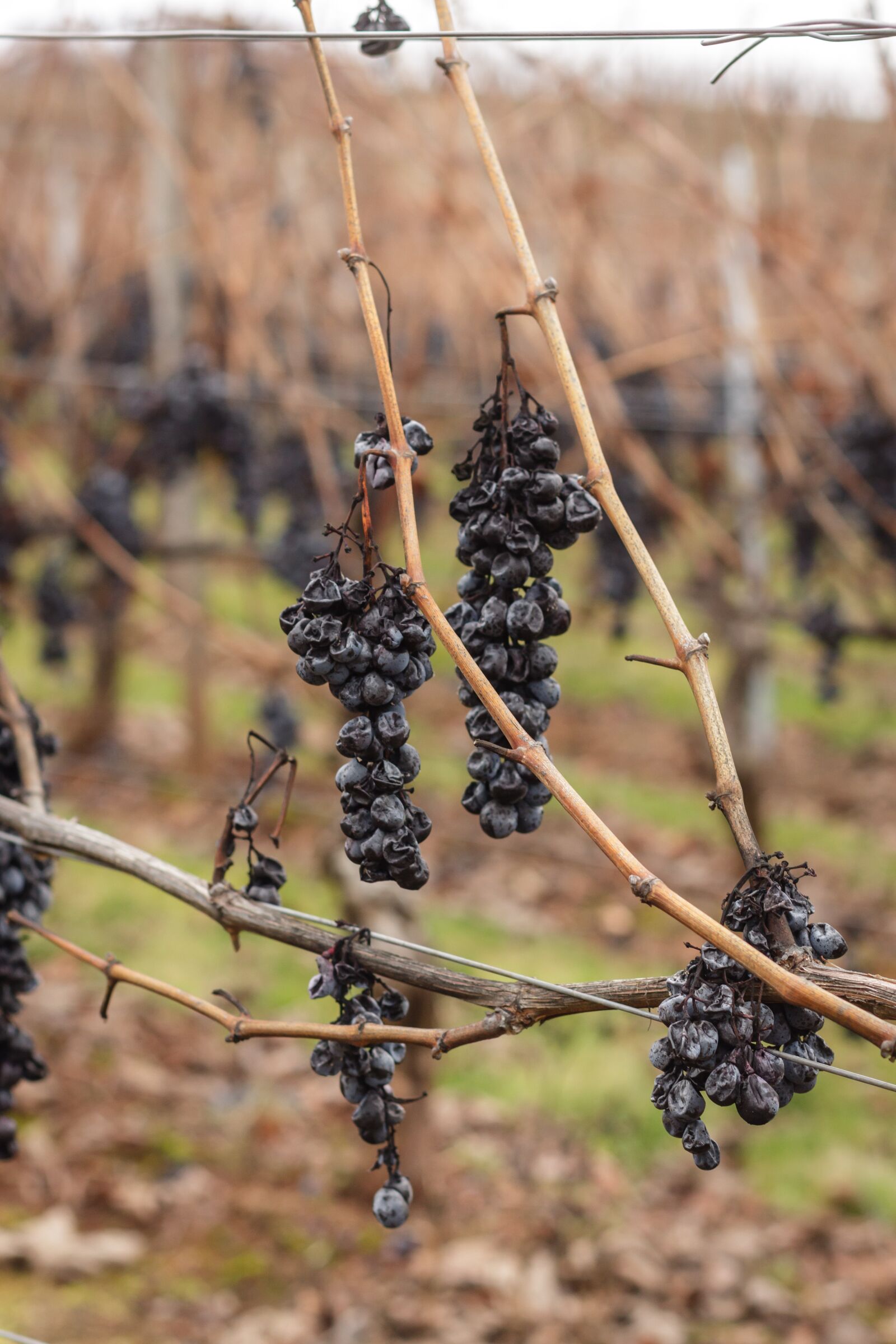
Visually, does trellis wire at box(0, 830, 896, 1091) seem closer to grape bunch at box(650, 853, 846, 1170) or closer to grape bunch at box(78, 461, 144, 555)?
grape bunch at box(650, 853, 846, 1170)

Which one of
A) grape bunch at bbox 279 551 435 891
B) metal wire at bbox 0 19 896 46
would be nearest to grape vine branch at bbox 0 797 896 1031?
grape bunch at bbox 279 551 435 891

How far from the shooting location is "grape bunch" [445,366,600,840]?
42.3 inches

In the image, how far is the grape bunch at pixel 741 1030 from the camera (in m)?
0.92

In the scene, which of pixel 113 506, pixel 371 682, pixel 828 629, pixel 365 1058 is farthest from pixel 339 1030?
pixel 113 506

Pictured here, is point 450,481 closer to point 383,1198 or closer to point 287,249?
point 287,249

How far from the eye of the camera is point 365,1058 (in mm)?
1144

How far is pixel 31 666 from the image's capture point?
6.50 metres

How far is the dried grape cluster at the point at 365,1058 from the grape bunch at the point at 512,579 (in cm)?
20

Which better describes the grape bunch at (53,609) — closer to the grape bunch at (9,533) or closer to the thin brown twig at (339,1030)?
the grape bunch at (9,533)

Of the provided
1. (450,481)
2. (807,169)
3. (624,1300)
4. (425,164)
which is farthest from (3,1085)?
(807,169)

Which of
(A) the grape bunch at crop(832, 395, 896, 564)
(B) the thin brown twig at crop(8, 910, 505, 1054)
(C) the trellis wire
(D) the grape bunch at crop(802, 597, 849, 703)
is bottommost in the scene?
(B) the thin brown twig at crop(8, 910, 505, 1054)

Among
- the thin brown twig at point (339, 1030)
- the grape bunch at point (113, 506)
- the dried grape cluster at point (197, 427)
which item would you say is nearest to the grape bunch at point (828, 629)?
the dried grape cluster at point (197, 427)

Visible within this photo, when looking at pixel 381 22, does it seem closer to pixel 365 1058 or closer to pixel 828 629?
pixel 365 1058

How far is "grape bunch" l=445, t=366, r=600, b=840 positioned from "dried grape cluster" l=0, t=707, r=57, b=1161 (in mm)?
613
